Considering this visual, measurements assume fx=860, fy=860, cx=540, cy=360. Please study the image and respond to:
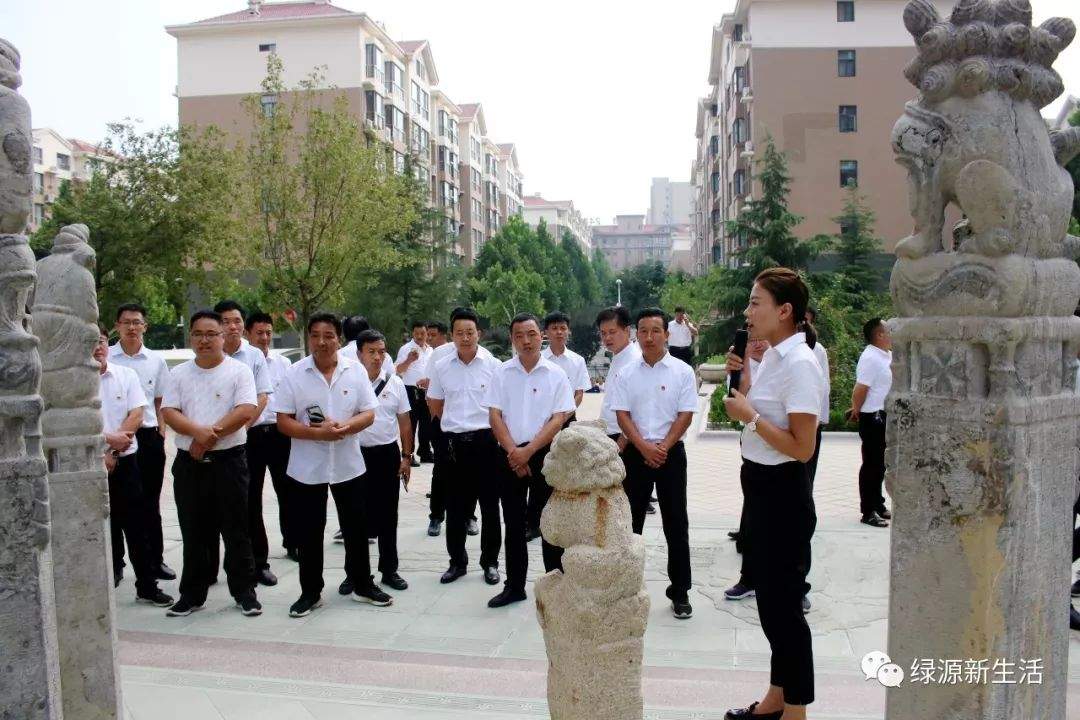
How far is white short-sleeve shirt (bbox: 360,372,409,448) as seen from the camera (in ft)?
20.6

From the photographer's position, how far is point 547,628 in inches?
114

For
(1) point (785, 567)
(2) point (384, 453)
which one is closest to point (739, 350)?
(1) point (785, 567)

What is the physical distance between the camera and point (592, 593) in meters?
2.78

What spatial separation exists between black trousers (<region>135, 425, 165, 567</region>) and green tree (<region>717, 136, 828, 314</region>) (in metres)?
17.5

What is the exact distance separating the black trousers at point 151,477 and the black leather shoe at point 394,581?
1678 millimetres

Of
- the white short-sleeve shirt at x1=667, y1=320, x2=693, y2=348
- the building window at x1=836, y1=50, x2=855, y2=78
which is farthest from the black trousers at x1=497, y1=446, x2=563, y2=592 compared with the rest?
the building window at x1=836, y1=50, x2=855, y2=78

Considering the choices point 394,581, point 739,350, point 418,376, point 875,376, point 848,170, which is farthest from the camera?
point 848,170

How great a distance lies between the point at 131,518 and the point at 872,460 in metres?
5.85

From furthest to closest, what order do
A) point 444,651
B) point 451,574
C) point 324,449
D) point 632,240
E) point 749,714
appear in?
point 632,240
point 451,574
point 324,449
point 444,651
point 749,714

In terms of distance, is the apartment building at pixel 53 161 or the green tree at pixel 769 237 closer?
the green tree at pixel 769 237

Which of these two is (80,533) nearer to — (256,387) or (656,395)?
(256,387)

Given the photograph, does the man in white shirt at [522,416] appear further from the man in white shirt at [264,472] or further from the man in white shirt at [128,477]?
the man in white shirt at [128,477]

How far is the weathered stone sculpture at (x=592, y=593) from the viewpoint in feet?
9.05

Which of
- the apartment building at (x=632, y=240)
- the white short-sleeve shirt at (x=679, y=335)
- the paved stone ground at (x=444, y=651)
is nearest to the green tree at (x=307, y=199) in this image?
the white short-sleeve shirt at (x=679, y=335)
